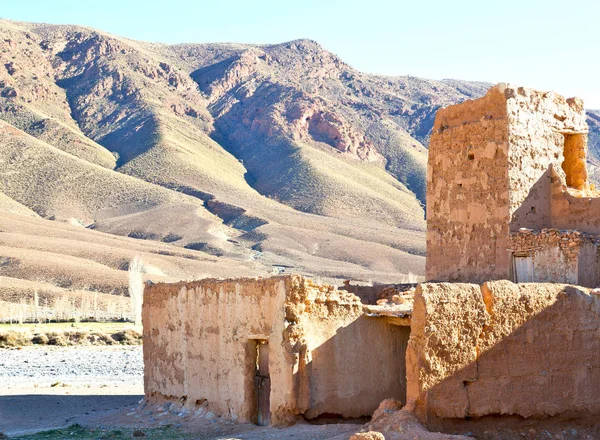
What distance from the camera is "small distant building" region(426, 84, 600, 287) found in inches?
599

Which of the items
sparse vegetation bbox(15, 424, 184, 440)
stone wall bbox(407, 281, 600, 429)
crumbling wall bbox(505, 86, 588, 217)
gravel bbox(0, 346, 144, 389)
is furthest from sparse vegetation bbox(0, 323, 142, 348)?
stone wall bbox(407, 281, 600, 429)

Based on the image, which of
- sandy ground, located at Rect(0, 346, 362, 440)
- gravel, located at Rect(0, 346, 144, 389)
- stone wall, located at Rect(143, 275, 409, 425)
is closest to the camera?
stone wall, located at Rect(143, 275, 409, 425)

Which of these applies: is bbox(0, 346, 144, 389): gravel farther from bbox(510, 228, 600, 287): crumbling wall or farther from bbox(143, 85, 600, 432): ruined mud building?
bbox(510, 228, 600, 287): crumbling wall

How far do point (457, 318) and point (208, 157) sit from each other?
97.2 meters

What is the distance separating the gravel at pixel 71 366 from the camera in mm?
23422

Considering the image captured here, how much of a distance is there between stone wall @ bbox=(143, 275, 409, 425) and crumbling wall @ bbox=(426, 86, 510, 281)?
2.57 meters

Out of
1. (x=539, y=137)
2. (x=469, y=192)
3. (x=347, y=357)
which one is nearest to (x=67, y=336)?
(x=469, y=192)

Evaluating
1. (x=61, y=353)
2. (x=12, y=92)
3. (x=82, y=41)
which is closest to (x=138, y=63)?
(x=82, y=41)

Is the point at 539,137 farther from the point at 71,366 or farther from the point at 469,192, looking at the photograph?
the point at 71,366

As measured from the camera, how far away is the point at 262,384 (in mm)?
14062

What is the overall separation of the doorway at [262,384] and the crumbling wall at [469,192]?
395cm

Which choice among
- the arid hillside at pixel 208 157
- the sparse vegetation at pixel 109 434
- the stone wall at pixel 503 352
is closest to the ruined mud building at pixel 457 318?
the stone wall at pixel 503 352

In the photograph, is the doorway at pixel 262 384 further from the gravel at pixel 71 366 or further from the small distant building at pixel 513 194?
the gravel at pixel 71 366

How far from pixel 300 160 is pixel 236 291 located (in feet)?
304
